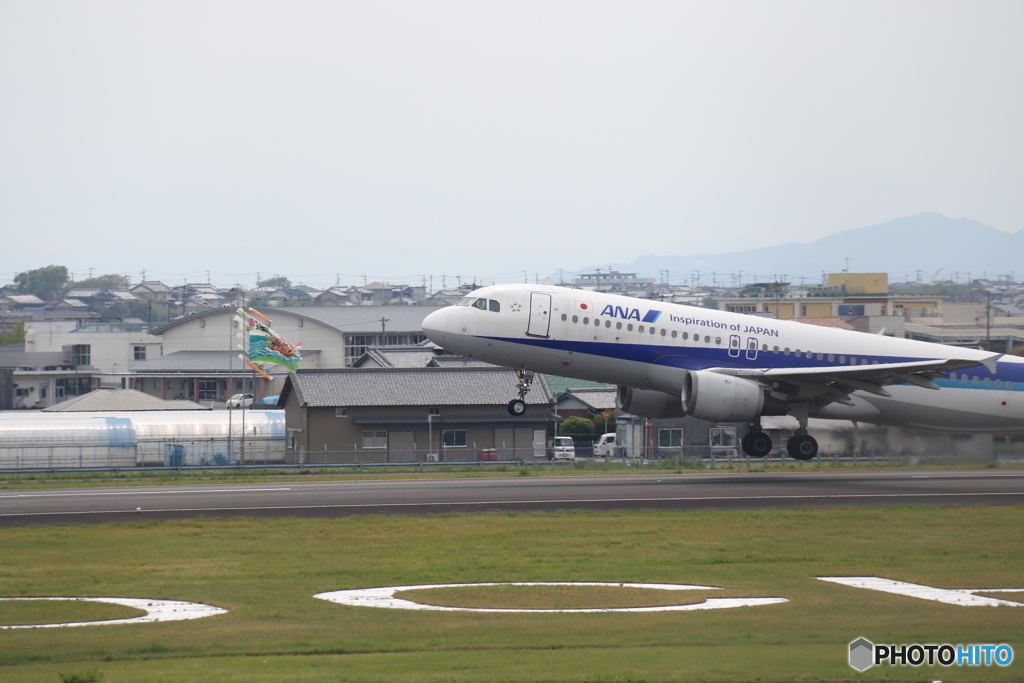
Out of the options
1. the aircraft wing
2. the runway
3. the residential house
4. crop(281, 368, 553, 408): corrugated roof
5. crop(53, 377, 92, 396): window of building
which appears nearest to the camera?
the runway

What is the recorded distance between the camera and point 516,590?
20922 mm

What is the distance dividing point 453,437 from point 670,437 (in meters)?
12.7

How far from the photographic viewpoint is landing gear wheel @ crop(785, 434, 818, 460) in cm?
4248

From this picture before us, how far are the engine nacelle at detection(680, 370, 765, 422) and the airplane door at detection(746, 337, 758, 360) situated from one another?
1.53 metres

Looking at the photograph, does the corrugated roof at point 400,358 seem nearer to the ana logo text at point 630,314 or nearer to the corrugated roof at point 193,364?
the corrugated roof at point 193,364

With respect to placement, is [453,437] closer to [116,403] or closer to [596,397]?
[596,397]

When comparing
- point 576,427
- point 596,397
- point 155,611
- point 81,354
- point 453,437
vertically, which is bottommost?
point 155,611

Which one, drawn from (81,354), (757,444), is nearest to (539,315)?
(757,444)

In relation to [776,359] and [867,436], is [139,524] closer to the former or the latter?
[776,359]

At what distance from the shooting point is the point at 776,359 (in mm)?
42531

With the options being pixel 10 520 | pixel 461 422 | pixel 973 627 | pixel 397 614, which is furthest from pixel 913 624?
pixel 461 422

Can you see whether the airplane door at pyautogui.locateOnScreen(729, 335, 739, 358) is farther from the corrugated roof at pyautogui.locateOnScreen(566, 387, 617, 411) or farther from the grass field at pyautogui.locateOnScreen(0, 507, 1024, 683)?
the corrugated roof at pyautogui.locateOnScreen(566, 387, 617, 411)

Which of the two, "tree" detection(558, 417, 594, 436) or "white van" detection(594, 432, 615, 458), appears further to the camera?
"tree" detection(558, 417, 594, 436)

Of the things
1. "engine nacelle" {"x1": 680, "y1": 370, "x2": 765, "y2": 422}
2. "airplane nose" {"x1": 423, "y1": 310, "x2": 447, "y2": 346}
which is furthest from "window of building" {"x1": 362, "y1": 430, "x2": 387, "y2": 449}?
"engine nacelle" {"x1": 680, "y1": 370, "x2": 765, "y2": 422}
